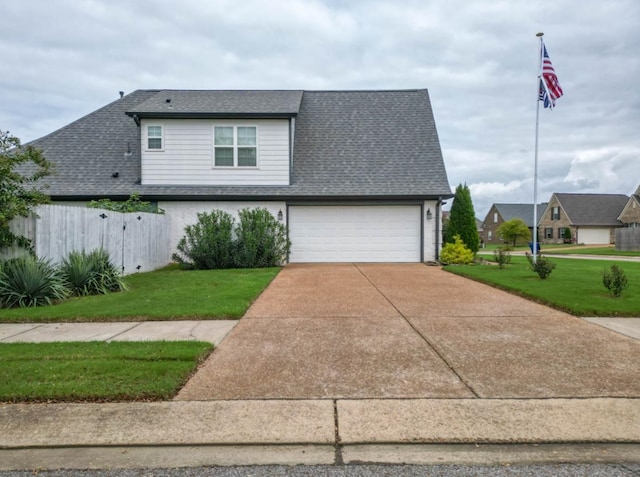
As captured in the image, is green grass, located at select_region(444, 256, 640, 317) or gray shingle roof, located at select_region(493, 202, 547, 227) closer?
green grass, located at select_region(444, 256, 640, 317)

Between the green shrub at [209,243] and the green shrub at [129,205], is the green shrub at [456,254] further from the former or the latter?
the green shrub at [129,205]

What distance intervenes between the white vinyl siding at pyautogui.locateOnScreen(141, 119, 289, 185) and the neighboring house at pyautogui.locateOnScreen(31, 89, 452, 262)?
1.5 inches

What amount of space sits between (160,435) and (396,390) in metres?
2.07

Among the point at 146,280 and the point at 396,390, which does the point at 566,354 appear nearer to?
the point at 396,390

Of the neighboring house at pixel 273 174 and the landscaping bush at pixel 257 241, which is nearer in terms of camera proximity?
the landscaping bush at pixel 257 241

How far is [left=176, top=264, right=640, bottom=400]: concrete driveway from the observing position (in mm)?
3881

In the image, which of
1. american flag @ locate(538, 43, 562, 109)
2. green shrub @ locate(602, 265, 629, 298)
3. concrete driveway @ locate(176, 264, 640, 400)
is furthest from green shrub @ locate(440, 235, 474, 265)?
green shrub @ locate(602, 265, 629, 298)

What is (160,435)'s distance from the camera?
3.07 meters

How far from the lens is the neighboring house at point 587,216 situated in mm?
50875

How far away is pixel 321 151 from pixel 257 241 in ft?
17.1

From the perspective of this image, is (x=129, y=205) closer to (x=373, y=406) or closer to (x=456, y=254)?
(x=456, y=254)

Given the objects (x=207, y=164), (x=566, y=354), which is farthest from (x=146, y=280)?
(x=566, y=354)

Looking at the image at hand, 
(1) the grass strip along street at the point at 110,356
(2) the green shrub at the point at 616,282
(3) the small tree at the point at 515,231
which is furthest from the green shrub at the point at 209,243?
(3) the small tree at the point at 515,231

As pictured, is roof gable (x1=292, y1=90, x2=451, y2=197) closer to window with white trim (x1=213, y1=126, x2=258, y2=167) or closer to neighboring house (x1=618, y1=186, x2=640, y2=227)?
window with white trim (x1=213, y1=126, x2=258, y2=167)
